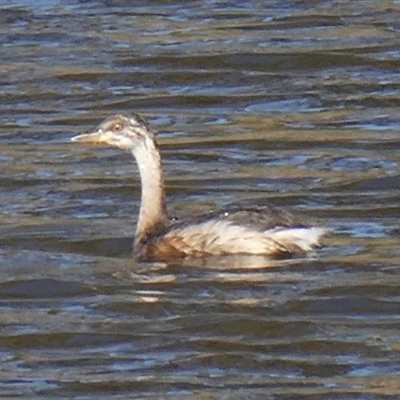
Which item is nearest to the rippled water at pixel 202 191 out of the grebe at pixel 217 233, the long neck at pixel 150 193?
the grebe at pixel 217 233

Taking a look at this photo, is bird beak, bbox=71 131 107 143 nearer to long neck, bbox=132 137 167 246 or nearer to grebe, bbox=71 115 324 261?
long neck, bbox=132 137 167 246

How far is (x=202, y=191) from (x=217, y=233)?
1969 mm

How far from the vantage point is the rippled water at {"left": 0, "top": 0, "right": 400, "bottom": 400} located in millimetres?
9836

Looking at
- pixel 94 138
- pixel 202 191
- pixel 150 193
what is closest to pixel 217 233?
pixel 150 193

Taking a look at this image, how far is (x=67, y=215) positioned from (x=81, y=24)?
6.69 meters

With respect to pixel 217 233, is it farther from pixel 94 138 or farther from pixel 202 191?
pixel 202 191

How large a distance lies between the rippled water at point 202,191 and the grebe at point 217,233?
116 millimetres

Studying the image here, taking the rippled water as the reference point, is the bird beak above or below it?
above

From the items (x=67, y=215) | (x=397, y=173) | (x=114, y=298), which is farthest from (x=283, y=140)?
(x=114, y=298)

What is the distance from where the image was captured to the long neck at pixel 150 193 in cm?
1238

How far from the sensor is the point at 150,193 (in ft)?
41.4

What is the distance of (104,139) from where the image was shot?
1280cm

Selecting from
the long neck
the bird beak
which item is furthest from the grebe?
the bird beak

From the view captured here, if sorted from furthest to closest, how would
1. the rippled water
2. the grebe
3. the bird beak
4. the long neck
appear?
the bird beak
the long neck
the grebe
the rippled water
